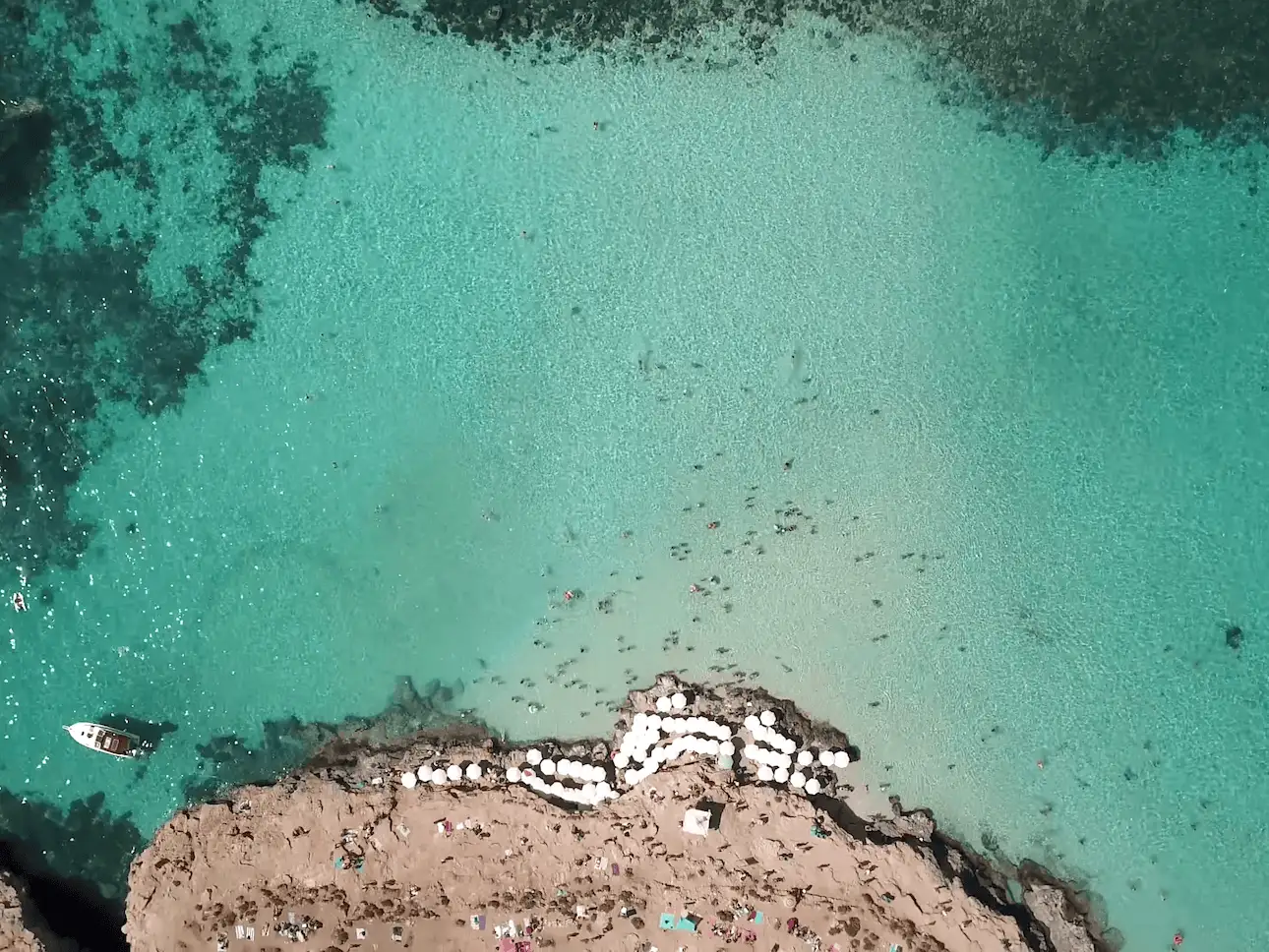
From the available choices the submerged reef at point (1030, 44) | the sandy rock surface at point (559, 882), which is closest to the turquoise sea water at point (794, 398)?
the submerged reef at point (1030, 44)

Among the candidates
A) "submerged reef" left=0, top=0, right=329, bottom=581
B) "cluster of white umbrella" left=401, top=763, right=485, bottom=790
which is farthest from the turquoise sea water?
"cluster of white umbrella" left=401, top=763, right=485, bottom=790

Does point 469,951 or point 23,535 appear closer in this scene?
point 469,951

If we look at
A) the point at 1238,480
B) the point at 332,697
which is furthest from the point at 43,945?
the point at 1238,480

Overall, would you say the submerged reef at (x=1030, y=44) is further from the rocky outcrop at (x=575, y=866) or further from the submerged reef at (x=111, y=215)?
the rocky outcrop at (x=575, y=866)

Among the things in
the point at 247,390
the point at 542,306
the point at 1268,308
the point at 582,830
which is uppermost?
the point at 1268,308

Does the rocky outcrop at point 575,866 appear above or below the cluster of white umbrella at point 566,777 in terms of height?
below

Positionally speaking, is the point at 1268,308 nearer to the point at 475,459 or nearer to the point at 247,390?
the point at 475,459

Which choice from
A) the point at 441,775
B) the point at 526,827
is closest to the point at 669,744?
the point at 526,827
